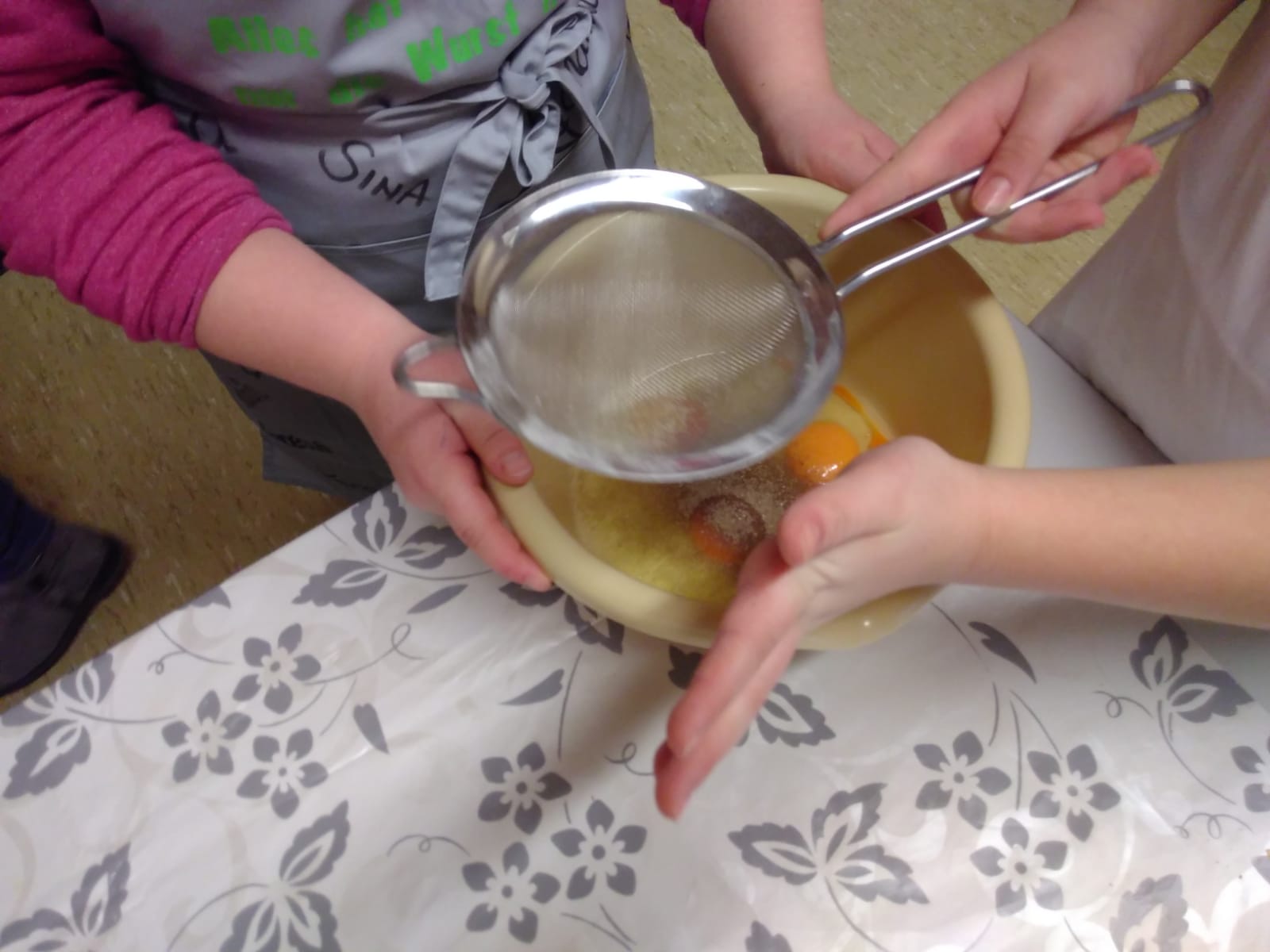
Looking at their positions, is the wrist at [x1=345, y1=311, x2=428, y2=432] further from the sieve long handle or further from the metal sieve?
the sieve long handle

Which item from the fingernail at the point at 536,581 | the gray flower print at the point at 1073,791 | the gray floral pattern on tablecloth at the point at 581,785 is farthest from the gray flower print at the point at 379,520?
the gray flower print at the point at 1073,791

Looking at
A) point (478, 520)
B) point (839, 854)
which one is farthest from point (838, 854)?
point (478, 520)

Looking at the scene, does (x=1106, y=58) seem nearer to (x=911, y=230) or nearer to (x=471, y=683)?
(x=911, y=230)

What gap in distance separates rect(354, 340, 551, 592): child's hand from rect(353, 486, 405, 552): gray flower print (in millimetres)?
58

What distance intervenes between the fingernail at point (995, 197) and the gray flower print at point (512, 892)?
35 centimetres

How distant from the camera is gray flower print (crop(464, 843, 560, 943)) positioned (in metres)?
0.37

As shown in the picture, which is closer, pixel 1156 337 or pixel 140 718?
pixel 140 718

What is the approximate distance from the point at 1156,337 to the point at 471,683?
428 mm

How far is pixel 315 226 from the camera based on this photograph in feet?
1.63

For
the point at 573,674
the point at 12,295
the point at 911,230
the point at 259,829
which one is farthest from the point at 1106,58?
the point at 12,295

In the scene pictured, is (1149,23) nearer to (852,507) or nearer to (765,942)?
(852,507)

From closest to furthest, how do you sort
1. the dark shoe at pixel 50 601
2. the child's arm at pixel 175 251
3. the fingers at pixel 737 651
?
the fingers at pixel 737 651
the child's arm at pixel 175 251
the dark shoe at pixel 50 601

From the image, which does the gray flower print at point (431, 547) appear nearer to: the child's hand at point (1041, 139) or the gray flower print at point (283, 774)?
the gray flower print at point (283, 774)

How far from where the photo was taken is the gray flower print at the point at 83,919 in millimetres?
356
